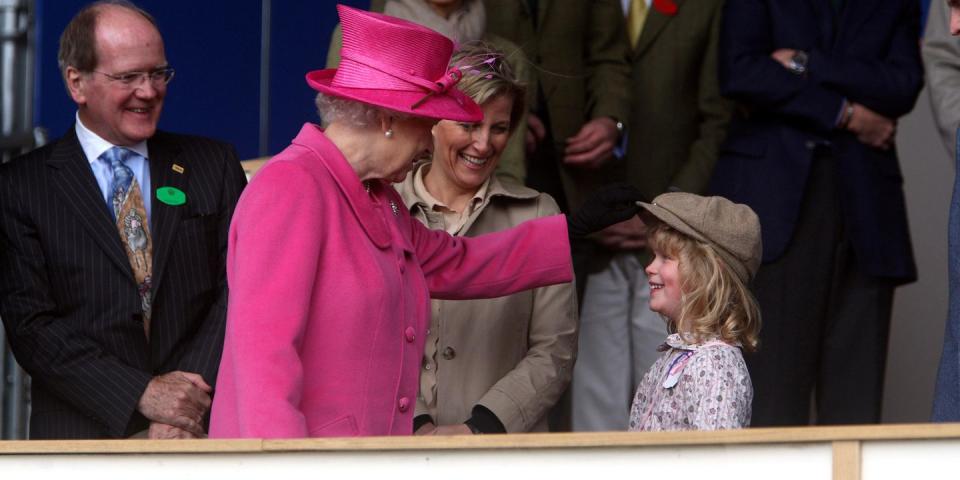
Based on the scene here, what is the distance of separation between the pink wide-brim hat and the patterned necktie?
910 mm

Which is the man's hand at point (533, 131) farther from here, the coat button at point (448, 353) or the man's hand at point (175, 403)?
the man's hand at point (175, 403)

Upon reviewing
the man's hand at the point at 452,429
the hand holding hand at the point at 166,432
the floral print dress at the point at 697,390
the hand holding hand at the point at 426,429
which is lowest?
the hand holding hand at the point at 166,432

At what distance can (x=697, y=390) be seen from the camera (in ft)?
10.9

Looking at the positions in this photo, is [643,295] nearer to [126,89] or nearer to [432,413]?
[432,413]

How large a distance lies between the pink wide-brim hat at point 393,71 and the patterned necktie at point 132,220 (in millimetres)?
910

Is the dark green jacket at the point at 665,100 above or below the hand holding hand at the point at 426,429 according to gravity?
above

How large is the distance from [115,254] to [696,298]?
4.32ft

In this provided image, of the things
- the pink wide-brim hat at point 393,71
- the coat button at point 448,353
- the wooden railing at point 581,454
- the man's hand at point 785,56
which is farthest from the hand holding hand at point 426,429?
the man's hand at point 785,56

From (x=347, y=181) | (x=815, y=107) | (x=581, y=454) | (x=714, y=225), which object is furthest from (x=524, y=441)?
(x=815, y=107)

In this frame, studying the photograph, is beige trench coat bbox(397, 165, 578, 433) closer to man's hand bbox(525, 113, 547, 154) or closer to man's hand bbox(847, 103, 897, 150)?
man's hand bbox(525, 113, 547, 154)

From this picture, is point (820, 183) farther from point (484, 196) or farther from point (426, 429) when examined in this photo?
point (426, 429)

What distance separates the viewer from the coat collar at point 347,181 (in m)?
Answer: 3.15

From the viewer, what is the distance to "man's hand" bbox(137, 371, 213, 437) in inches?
150

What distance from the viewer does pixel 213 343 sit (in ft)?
13.1
